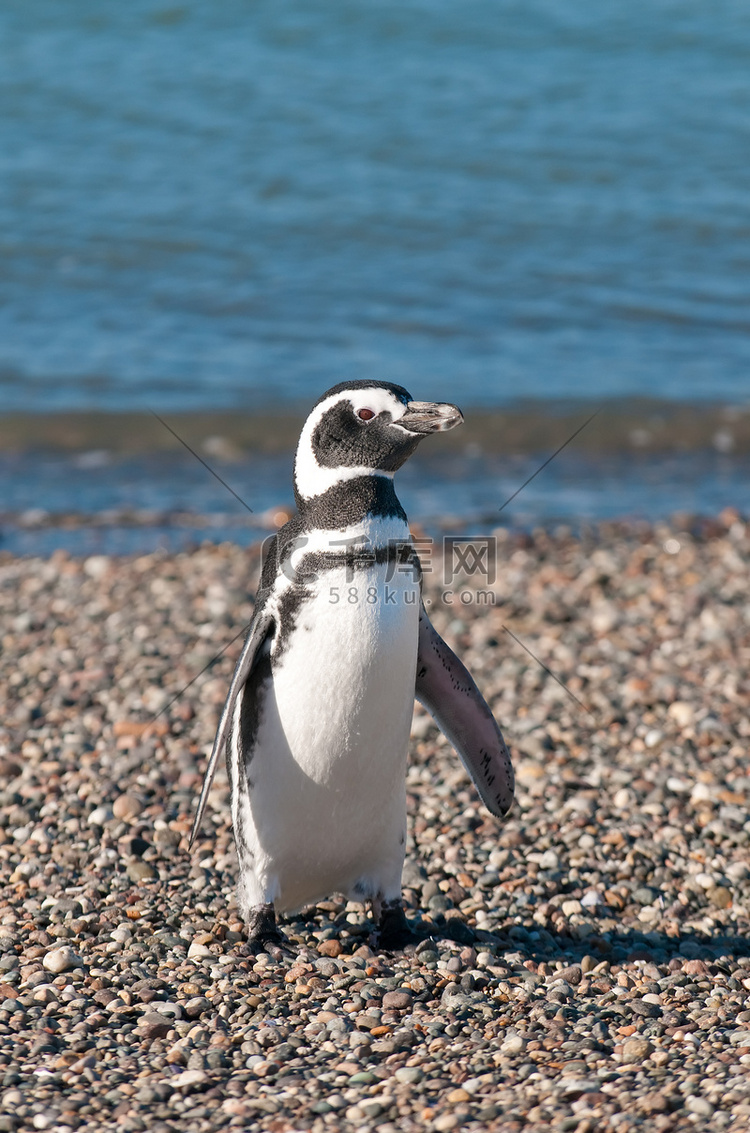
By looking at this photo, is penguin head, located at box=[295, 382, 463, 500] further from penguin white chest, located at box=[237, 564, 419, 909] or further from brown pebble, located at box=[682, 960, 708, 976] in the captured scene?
brown pebble, located at box=[682, 960, 708, 976]

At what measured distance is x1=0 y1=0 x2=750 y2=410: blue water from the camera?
12180 millimetres

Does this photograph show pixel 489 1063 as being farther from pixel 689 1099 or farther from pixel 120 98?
pixel 120 98

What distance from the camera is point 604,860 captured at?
4816 mm

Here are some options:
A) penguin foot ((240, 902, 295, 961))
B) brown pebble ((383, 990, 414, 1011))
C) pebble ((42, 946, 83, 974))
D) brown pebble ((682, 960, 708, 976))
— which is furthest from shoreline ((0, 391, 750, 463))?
brown pebble ((383, 990, 414, 1011))

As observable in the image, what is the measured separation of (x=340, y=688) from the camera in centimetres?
391

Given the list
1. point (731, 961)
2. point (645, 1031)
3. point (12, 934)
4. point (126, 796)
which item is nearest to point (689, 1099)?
point (645, 1031)

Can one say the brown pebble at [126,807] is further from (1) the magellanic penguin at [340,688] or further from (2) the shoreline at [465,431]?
(2) the shoreline at [465,431]

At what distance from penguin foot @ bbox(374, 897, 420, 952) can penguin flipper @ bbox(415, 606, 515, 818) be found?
0.50 metres

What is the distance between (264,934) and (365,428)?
1655 mm

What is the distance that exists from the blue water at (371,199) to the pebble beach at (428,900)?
473cm

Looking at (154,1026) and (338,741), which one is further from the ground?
(338,741)

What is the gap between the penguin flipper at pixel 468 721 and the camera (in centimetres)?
436

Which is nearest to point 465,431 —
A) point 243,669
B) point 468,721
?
point 468,721

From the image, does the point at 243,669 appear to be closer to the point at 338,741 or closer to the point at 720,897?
the point at 338,741
